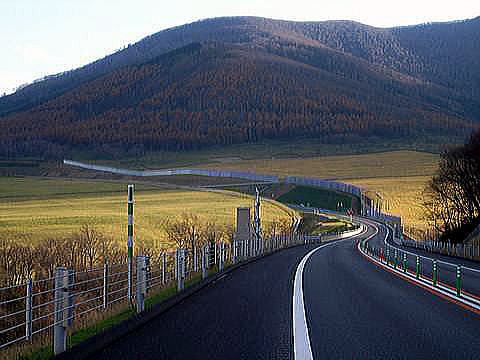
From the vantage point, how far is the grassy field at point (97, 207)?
59.9 metres

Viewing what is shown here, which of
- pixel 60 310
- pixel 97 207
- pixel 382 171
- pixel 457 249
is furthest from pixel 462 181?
pixel 382 171

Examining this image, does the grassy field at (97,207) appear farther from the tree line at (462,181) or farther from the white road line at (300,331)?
the white road line at (300,331)

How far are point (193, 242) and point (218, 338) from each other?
48.8 m

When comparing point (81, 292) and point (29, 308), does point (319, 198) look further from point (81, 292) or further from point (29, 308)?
point (29, 308)

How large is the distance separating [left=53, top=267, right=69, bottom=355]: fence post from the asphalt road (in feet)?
1.77

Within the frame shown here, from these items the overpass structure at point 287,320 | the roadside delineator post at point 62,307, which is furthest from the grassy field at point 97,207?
the roadside delineator post at point 62,307

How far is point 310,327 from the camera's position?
42.3ft

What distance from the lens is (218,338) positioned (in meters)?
→ 11.6

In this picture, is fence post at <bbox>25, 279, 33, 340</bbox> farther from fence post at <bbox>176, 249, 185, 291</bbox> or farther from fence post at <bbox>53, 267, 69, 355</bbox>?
fence post at <bbox>176, 249, 185, 291</bbox>

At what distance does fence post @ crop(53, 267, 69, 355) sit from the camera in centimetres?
1030

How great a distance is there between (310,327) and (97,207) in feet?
247

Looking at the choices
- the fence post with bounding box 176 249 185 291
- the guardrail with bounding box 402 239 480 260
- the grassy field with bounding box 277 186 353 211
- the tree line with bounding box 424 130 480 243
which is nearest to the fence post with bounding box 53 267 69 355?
the fence post with bounding box 176 249 185 291

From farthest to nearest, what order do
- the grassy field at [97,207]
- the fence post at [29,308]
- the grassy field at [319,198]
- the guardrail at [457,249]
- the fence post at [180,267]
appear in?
1. the grassy field at [319,198]
2. the grassy field at [97,207]
3. the guardrail at [457,249]
4. the fence post at [180,267]
5. the fence post at [29,308]

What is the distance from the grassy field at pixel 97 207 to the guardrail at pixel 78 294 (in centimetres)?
A: 1751
